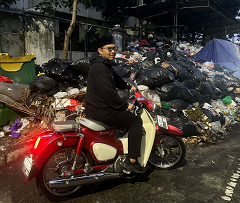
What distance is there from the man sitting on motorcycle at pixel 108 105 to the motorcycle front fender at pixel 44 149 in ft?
1.35

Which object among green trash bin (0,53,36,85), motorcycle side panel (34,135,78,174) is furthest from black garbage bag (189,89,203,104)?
green trash bin (0,53,36,85)

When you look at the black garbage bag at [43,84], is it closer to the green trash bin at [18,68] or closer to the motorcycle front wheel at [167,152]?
the green trash bin at [18,68]

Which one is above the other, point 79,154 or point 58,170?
point 79,154

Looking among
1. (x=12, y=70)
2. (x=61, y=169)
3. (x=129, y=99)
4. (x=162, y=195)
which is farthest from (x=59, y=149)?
(x=12, y=70)

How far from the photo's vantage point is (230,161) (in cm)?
360

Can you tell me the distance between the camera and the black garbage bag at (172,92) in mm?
5133

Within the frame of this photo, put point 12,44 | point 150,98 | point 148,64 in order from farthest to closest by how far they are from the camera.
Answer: point 12,44
point 148,64
point 150,98

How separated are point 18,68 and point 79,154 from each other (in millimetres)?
4116

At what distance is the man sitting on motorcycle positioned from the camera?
7.69 ft

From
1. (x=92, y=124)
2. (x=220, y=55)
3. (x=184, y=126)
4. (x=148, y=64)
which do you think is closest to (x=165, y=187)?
(x=92, y=124)

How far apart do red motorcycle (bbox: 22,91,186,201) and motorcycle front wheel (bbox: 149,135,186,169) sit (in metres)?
0.26

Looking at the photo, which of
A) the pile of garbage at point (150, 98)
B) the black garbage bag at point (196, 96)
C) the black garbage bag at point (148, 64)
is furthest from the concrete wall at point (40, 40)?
the black garbage bag at point (196, 96)

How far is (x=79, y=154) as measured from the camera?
240 cm

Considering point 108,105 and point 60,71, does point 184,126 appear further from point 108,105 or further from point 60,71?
point 60,71
